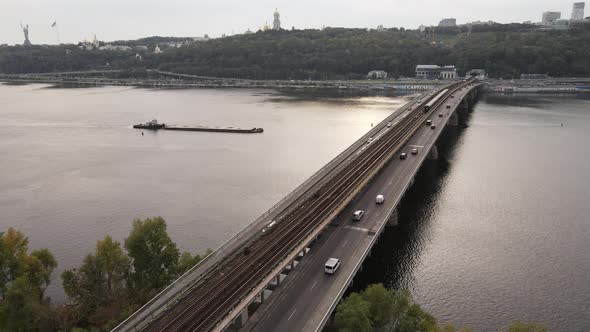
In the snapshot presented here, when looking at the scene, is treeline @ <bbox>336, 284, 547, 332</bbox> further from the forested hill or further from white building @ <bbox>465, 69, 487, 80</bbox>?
the forested hill

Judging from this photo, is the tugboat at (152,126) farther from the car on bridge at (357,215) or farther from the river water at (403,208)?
the car on bridge at (357,215)

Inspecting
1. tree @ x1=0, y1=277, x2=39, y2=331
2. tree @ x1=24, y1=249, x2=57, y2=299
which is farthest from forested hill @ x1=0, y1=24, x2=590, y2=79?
tree @ x1=0, y1=277, x2=39, y2=331

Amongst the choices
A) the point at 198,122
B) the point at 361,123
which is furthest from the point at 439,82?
the point at 198,122

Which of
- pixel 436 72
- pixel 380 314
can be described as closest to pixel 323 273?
pixel 380 314

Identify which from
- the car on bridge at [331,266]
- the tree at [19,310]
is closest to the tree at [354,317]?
the car on bridge at [331,266]

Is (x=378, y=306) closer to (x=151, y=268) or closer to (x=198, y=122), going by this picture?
(x=151, y=268)

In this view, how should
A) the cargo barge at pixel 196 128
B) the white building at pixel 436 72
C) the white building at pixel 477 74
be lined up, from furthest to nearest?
the white building at pixel 436 72 < the white building at pixel 477 74 < the cargo barge at pixel 196 128
